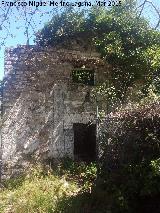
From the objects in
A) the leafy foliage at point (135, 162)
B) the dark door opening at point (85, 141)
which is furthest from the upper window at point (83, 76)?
the leafy foliage at point (135, 162)

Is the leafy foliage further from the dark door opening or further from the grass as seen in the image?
the dark door opening

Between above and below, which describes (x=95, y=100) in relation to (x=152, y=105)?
below

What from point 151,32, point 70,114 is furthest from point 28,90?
point 151,32

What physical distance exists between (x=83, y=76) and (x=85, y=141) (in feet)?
8.18

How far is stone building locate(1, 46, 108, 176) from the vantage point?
11875 mm

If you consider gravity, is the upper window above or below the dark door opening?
above

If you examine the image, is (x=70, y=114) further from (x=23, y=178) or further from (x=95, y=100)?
(x=23, y=178)

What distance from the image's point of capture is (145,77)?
12789 millimetres

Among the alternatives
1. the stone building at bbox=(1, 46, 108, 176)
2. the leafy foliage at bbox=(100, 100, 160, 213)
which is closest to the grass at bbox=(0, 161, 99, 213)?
the stone building at bbox=(1, 46, 108, 176)

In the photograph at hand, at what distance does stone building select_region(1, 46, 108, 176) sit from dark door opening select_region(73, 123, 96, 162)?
0.15m

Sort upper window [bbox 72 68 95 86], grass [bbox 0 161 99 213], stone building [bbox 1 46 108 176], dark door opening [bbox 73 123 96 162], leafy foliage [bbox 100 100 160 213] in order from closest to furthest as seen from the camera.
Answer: leafy foliage [bbox 100 100 160 213] < grass [bbox 0 161 99 213] < stone building [bbox 1 46 108 176] < upper window [bbox 72 68 95 86] < dark door opening [bbox 73 123 96 162]

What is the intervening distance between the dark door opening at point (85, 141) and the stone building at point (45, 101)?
0.49 ft

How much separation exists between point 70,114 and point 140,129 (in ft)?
15.6

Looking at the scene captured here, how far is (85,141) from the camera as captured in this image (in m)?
13.7
